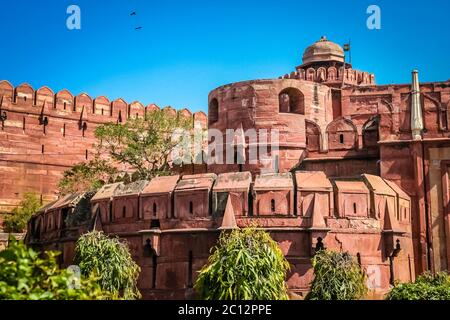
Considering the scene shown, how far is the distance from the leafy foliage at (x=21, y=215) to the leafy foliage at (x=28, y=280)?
27493 millimetres

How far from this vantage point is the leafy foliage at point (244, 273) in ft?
49.3

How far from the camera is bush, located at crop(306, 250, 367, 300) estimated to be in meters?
17.1

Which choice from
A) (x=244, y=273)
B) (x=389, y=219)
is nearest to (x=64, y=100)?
(x=389, y=219)

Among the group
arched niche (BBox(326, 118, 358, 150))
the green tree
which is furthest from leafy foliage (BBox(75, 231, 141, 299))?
the green tree

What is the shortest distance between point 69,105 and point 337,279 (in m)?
28.4

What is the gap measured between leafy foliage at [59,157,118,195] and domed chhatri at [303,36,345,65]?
45.9 ft

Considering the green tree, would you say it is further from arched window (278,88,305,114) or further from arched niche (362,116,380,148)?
arched niche (362,116,380,148)

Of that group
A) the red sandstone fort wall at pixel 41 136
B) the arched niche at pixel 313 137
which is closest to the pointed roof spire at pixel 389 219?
the arched niche at pixel 313 137

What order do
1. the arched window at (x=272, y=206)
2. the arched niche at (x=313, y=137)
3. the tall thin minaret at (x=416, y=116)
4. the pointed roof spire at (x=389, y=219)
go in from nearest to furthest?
the arched window at (x=272, y=206)
the pointed roof spire at (x=389, y=219)
the tall thin minaret at (x=416, y=116)
the arched niche at (x=313, y=137)

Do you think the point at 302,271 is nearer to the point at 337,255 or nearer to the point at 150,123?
the point at 337,255

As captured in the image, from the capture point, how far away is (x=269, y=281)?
1529 cm

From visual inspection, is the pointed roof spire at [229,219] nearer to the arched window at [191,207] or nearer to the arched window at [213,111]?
the arched window at [191,207]

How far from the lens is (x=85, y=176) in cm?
3584

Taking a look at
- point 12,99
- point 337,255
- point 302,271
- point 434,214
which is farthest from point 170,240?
point 12,99
